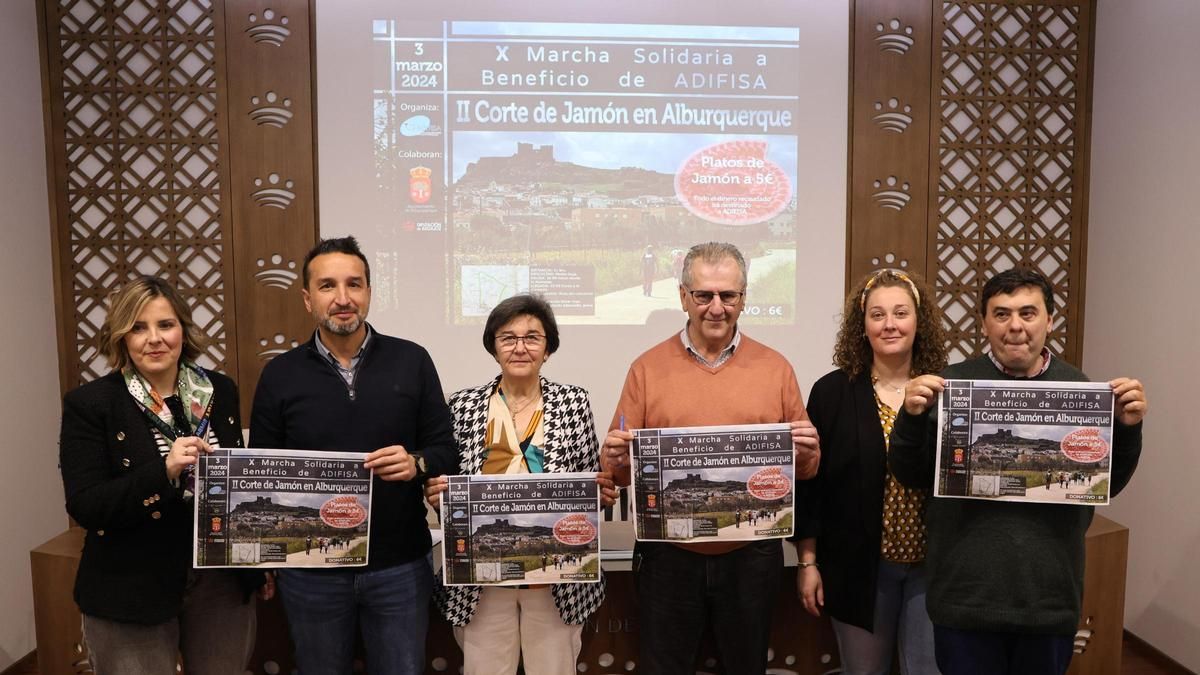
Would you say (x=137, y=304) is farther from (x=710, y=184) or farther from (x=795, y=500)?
(x=710, y=184)

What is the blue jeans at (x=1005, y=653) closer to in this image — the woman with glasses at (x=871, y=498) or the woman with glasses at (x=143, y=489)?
the woman with glasses at (x=871, y=498)

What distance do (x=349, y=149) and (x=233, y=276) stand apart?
0.95 metres

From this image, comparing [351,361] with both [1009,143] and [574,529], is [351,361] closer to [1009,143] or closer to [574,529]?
[574,529]

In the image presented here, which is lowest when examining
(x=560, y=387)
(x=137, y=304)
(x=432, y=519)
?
(x=432, y=519)

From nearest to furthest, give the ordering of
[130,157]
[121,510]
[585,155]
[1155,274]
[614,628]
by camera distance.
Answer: [121,510] < [614,628] < [1155,274] < [130,157] < [585,155]

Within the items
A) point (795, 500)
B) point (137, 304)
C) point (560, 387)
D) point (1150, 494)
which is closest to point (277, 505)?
point (137, 304)

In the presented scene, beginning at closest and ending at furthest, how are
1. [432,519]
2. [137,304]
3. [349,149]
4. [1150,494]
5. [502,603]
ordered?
[137,304] → [502,603] → [432,519] → [1150,494] → [349,149]

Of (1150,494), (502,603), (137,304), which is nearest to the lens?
(137,304)

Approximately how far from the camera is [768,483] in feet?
6.43

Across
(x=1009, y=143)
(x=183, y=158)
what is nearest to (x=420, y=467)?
(x=183, y=158)

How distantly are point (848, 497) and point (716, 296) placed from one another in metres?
0.65

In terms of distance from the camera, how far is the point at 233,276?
4203mm

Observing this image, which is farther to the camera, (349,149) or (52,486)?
(349,149)

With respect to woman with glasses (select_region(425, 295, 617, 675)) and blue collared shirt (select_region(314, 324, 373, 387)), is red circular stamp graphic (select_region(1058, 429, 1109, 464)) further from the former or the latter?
blue collared shirt (select_region(314, 324, 373, 387))
